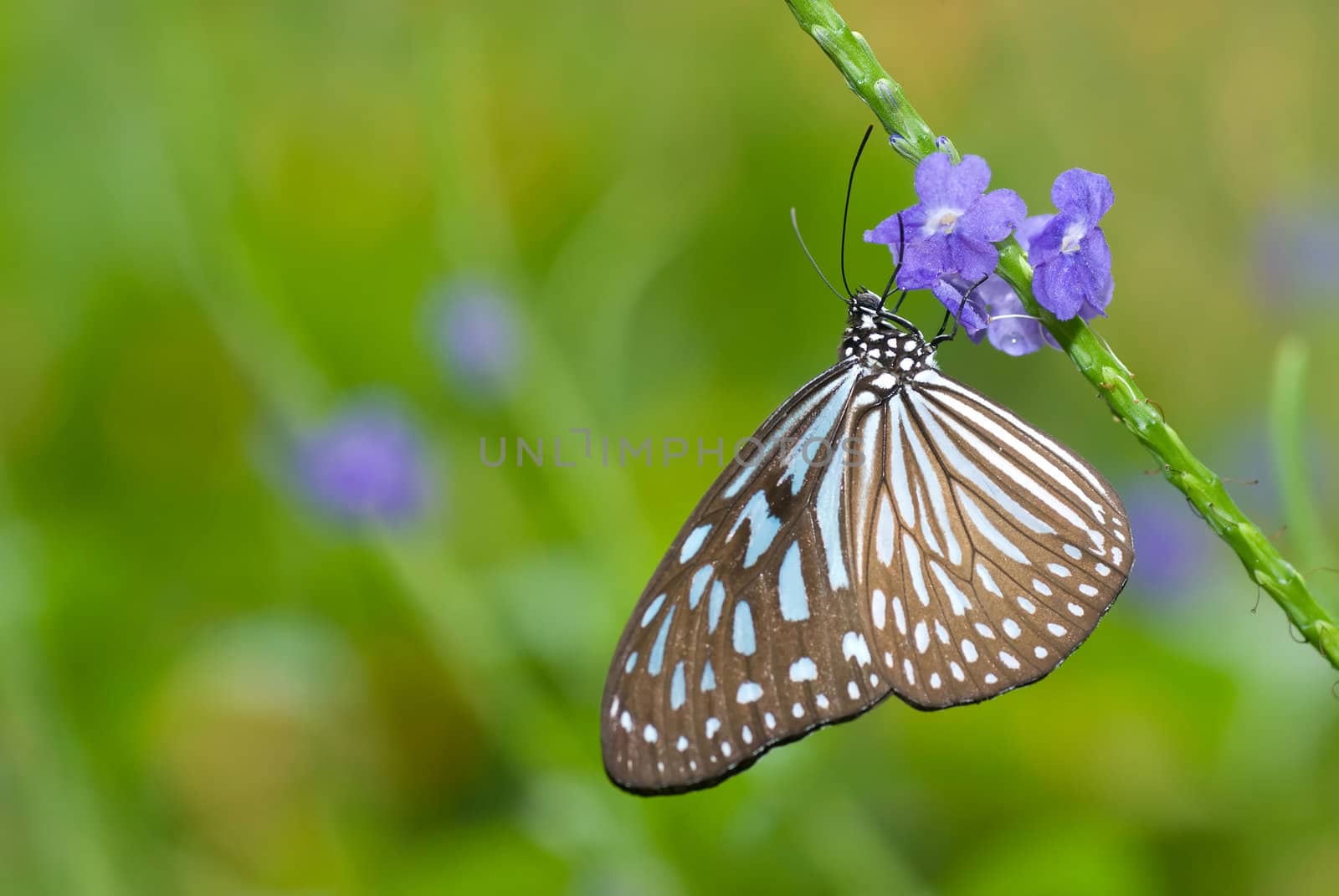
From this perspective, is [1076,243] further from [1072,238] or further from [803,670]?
[803,670]

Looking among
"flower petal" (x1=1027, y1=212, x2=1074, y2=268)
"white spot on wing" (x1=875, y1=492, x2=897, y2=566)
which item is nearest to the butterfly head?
"white spot on wing" (x1=875, y1=492, x2=897, y2=566)

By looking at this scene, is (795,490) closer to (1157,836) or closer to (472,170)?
(1157,836)

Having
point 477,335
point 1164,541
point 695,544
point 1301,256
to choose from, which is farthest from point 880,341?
point 1301,256

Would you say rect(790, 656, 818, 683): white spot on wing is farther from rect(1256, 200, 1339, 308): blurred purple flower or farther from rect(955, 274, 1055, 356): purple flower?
rect(1256, 200, 1339, 308): blurred purple flower

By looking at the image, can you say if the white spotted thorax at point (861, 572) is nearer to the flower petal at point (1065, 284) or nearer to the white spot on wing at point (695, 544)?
the white spot on wing at point (695, 544)

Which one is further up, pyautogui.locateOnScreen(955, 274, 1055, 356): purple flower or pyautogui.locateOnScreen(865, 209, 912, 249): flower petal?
pyautogui.locateOnScreen(865, 209, 912, 249): flower petal

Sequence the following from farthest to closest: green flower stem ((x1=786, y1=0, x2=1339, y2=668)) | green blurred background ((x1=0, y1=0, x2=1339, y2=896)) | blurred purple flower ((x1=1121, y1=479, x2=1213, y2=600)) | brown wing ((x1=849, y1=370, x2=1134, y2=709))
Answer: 1. blurred purple flower ((x1=1121, y1=479, x2=1213, y2=600))
2. green blurred background ((x1=0, y1=0, x2=1339, y2=896))
3. brown wing ((x1=849, y1=370, x2=1134, y2=709))
4. green flower stem ((x1=786, y1=0, x2=1339, y2=668))
